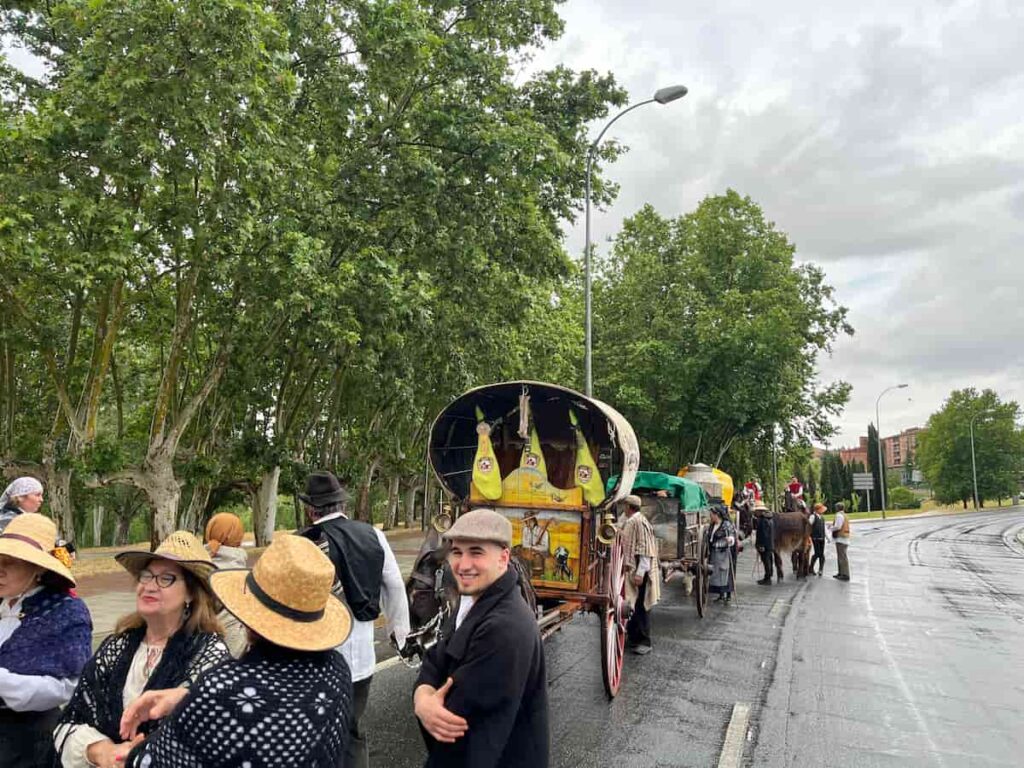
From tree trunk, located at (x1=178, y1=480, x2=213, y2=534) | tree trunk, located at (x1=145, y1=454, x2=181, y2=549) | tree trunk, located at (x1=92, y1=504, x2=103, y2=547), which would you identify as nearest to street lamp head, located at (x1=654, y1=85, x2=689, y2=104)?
tree trunk, located at (x1=145, y1=454, x2=181, y2=549)

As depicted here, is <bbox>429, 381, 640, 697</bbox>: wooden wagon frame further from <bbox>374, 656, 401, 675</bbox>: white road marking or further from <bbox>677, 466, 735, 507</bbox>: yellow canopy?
<bbox>677, 466, 735, 507</bbox>: yellow canopy

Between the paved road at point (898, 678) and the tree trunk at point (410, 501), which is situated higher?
the tree trunk at point (410, 501)

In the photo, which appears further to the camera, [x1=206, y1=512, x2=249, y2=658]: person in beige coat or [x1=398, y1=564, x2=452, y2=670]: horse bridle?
[x1=398, y1=564, x2=452, y2=670]: horse bridle

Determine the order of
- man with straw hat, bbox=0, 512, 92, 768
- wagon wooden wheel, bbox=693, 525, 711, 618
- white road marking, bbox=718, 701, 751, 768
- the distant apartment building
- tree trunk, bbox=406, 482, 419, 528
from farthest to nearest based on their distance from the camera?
the distant apartment building → tree trunk, bbox=406, 482, 419, 528 → wagon wooden wheel, bbox=693, 525, 711, 618 → white road marking, bbox=718, 701, 751, 768 → man with straw hat, bbox=0, 512, 92, 768

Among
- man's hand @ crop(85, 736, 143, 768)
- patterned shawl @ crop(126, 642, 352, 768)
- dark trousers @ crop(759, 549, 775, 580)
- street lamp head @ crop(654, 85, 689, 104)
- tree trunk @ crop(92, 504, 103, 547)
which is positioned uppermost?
street lamp head @ crop(654, 85, 689, 104)

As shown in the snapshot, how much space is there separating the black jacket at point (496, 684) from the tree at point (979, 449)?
93.3 meters

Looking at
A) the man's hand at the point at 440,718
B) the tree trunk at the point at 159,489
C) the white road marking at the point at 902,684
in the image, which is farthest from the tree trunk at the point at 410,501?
the man's hand at the point at 440,718

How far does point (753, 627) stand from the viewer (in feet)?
34.3

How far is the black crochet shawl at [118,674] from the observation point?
2.62 meters

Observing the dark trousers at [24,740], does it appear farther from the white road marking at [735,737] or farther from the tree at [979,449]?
the tree at [979,449]

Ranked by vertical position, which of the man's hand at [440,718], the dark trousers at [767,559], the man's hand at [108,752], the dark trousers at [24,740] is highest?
the man's hand at [440,718]

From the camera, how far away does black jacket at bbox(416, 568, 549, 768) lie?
8.27 ft

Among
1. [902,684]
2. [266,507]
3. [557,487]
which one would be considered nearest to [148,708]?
[557,487]

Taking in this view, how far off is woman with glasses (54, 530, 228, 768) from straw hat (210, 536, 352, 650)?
1.72ft
